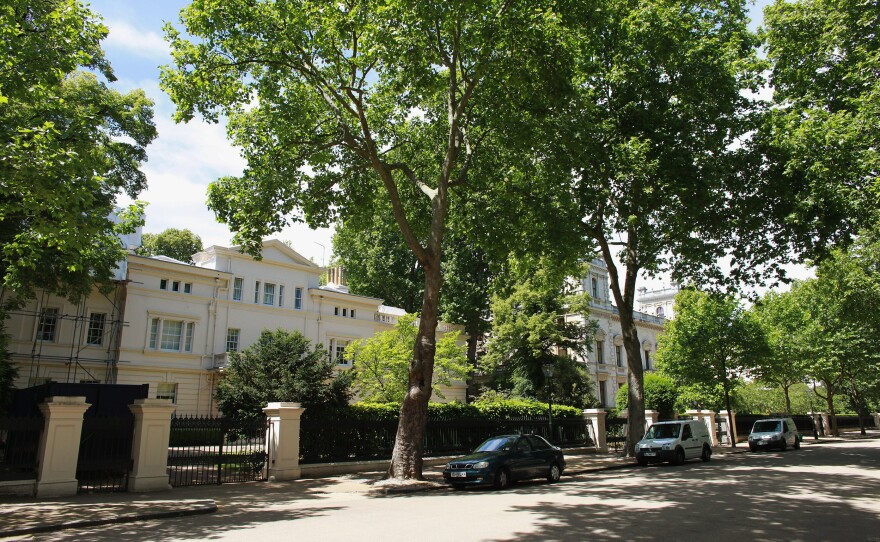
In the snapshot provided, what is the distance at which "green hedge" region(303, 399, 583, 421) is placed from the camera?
63.4 feet

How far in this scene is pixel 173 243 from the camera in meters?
48.8

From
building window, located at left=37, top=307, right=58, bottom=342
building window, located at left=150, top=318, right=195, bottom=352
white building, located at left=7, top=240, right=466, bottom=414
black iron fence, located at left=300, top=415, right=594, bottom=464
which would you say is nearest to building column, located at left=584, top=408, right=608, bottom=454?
black iron fence, located at left=300, top=415, right=594, bottom=464

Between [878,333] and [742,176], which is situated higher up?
[742,176]

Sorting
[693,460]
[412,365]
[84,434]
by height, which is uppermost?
[412,365]

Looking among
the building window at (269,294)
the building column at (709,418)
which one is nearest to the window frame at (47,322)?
the building window at (269,294)

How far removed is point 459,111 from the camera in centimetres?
1805

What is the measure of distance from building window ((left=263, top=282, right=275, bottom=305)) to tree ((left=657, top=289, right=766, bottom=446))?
2512 cm

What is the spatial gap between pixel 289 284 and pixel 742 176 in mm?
26821

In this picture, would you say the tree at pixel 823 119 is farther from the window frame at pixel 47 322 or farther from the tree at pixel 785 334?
the window frame at pixel 47 322

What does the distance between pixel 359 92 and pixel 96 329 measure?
2216cm

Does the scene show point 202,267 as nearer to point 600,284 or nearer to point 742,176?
point 742,176

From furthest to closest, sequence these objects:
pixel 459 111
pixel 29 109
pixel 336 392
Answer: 1. pixel 336 392
2. pixel 459 111
3. pixel 29 109

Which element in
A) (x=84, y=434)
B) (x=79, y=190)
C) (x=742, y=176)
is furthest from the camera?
(x=742, y=176)

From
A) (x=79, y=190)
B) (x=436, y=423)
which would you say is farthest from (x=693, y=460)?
(x=79, y=190)
